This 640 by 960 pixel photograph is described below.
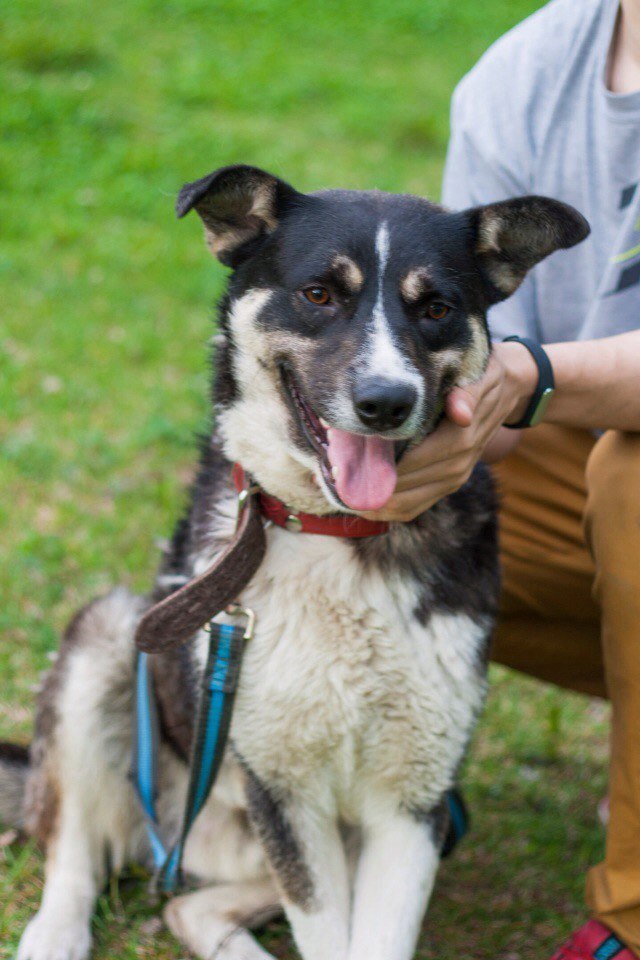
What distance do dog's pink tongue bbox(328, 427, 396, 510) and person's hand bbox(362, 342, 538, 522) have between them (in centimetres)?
7

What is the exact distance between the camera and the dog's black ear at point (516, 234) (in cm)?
224

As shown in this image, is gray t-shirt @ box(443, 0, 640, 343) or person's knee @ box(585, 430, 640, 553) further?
gray t-shirt @ box(443, 0, 640, 343)

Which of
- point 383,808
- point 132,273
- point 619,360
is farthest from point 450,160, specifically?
point 132,273

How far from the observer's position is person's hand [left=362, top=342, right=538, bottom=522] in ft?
7.36

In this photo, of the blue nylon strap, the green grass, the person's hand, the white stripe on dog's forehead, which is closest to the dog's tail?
the green grass

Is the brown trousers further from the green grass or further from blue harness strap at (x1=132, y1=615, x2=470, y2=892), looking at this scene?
the green grass

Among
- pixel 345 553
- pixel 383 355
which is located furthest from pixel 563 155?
pixel 345 553

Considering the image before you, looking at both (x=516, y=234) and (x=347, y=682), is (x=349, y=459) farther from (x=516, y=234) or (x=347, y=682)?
(x=516, y=234)

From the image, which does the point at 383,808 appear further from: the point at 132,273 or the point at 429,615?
the point at 132,273

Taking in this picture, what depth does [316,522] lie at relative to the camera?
2416 mm

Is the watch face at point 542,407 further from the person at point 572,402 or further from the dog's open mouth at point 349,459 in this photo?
the dog's open mouth at point 349,459

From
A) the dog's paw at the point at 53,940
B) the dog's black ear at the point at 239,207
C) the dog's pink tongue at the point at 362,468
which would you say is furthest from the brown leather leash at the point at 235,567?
the dog's paw at the point at 53,940

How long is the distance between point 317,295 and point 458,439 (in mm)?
408

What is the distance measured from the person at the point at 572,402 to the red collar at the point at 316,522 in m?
0.09
